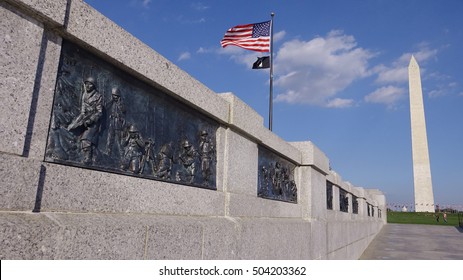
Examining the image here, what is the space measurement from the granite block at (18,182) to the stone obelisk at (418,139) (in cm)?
4865

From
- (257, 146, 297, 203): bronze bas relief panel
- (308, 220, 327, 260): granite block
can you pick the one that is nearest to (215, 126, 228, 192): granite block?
(257, 146, 297, 203): bronze bas relief panel

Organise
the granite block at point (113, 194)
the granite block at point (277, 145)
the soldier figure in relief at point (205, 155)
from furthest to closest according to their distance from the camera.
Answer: the granite block at point (277, 145) → the soldier figure in relief at point (205, 155) → the granite block at point (113, 194)

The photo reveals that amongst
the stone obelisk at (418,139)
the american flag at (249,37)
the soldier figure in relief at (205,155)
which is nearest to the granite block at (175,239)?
the soldier figure in relief at (205,155)

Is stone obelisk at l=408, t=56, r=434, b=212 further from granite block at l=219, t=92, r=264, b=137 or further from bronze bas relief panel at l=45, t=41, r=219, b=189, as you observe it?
bronze bas relief panel at l=45, t=41, r=219, b=189

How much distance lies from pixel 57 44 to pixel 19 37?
37 cm

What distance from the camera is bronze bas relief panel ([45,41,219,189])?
322cm

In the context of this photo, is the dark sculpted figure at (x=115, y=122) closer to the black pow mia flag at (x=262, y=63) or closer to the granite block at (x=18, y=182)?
the granite block at (x=18, y=182)

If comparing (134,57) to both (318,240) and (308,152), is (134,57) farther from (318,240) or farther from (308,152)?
(318,240)

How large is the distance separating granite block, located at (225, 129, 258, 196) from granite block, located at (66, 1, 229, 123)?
26.4 inches

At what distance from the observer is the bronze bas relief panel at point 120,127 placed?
3219 millimetres

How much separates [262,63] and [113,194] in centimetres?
997

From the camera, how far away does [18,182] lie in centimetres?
262

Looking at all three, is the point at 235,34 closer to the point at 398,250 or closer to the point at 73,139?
the point at 73,139
